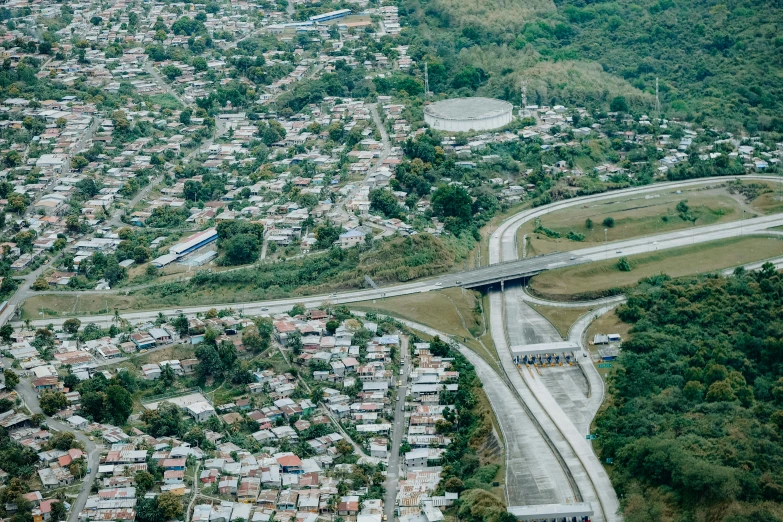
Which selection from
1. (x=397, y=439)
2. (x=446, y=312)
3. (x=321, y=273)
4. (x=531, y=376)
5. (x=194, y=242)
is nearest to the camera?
(x=397, y=439)

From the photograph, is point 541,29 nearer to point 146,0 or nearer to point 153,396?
point 146,0

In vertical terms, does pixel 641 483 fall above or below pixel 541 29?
above

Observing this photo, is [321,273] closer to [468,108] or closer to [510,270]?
[510,270]

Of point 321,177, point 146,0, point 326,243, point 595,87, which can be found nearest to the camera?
point 326,243

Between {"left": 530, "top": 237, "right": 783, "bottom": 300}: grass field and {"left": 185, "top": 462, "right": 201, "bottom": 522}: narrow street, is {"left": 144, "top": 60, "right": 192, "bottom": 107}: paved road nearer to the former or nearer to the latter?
{"left": 530, "top": 237, "right": 783, "bottom": 300}: grass field

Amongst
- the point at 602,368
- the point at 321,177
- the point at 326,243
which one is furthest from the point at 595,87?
the point at 602,368

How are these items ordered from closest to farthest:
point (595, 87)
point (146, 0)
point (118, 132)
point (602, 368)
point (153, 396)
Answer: point (153, 396), point (602, 368), point (118, 132), point (595, 87), point (146, 0)

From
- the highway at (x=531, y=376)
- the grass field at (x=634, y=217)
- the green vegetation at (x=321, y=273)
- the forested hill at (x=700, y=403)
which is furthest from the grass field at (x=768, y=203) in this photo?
the green vegetation at (x=321, y=273)

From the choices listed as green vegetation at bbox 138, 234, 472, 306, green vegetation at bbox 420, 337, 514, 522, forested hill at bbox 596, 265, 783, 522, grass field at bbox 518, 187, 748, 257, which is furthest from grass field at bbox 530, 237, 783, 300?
green vegetation at bbox 420, 337, 514, 522

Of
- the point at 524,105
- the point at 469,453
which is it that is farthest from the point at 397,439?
the point at 524,105
